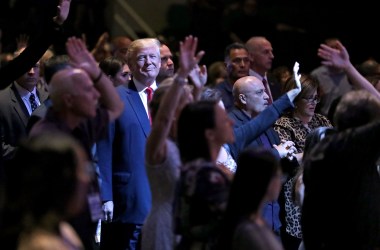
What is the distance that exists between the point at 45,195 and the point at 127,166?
3222 millimetres

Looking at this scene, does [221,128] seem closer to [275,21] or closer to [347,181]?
[347,181]

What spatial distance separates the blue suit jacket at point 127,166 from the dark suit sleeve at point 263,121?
0.67 metres

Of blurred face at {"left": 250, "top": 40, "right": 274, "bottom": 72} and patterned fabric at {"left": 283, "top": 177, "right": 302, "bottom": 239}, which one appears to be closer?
patterned fabric at {"left": 283, "top": 177, "right": 302, "bottom": 239}

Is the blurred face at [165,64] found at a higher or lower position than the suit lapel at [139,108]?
lower

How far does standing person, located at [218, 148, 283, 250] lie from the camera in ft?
16.9

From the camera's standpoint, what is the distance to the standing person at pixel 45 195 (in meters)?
4.35

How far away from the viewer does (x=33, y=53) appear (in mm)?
6848

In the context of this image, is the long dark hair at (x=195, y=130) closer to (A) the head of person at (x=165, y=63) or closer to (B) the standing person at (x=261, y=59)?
(A) the head of person at (x=165, y=63)

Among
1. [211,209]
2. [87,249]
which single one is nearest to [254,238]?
[211,209]

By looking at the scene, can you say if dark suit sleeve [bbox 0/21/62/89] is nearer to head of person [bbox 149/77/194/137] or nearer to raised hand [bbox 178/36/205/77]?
head of person [bbox 149/77/194/137]

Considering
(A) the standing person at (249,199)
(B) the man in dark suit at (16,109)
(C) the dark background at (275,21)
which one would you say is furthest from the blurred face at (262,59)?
(A) the standing person at (249,199)

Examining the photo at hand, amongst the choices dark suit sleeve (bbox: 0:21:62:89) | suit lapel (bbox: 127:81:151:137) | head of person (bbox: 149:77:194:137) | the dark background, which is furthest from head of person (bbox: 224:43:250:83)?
head of person (bbox: 149:77:194:137)

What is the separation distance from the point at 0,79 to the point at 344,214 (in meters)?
2.11

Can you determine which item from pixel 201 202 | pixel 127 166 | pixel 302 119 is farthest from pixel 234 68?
pixel 201 202
